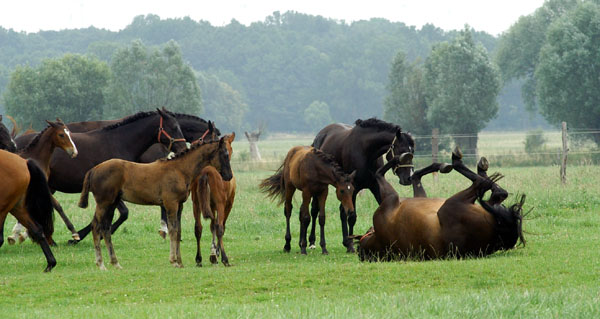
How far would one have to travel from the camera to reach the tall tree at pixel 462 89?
4903 cm

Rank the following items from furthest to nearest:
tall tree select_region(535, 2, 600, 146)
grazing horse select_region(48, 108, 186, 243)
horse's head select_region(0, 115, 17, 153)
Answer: tall tree select_region(535, 2, 600, 146)
grazing horse select_region(48, 108, 186, 243)
horse's head select_region(0, 115, 17, 153)

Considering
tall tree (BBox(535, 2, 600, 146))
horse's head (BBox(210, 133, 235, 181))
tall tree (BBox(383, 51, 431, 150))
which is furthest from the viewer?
tall tree (BBox(383, 51, 431, 150))

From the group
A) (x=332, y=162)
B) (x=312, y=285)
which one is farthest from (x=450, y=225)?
(x=332, y=162)

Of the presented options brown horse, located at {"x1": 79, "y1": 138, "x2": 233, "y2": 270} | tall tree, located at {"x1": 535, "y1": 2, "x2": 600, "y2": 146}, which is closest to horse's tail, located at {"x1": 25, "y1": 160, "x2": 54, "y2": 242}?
brown horse, located at {"x1": 79, "y1": 138, "x2": 233, "y2": 270}

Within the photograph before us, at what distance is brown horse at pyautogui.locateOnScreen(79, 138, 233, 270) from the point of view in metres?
9.77

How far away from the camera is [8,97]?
56.7 meters

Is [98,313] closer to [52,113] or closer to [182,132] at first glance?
[182,132]

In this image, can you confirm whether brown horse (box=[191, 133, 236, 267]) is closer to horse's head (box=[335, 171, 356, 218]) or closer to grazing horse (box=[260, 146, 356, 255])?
grazing horse (box=[260, 146, 356, 255])

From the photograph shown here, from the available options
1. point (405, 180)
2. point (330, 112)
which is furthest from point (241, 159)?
point (330, 112)

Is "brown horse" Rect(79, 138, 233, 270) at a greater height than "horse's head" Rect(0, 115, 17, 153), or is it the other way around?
"horse's head" Rect(0, 115, 17, 153)

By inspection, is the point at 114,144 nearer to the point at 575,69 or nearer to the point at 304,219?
the point at 304,219

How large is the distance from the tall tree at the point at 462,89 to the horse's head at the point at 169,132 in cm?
3654

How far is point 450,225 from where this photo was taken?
28.4 feet

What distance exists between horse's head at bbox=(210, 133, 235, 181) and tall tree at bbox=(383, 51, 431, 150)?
133ft
